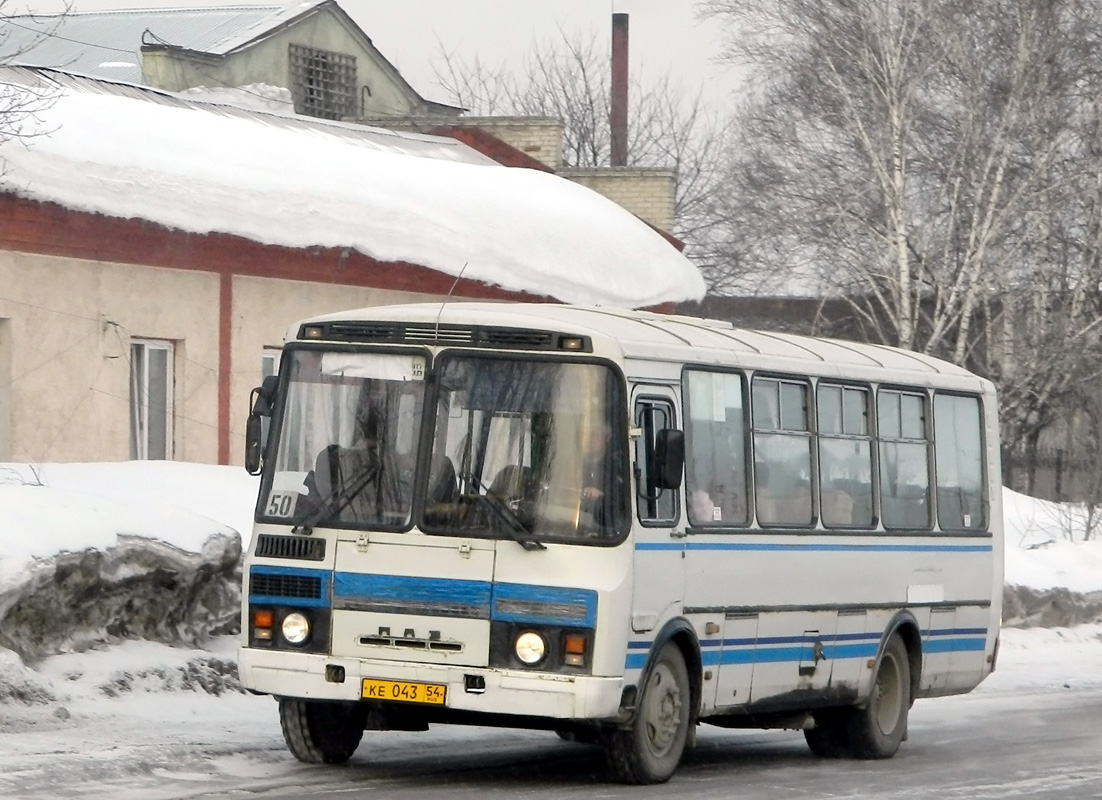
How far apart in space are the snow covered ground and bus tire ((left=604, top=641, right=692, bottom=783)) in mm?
1776

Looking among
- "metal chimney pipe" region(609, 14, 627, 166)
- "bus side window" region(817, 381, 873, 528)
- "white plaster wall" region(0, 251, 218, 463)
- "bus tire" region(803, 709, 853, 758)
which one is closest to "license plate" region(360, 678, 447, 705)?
"bus side window" region(817, 381, 873, 528)

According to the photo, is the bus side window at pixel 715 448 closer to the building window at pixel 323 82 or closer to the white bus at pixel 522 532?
the white bus at pixel 522 532

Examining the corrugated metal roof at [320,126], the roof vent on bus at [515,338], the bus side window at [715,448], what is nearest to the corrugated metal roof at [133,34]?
the corrugated metal roof at [320,126]

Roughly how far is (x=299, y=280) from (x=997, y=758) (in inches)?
482

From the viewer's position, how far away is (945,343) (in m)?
34.5

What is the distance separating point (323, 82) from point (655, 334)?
33.1m

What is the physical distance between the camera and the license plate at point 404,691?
411 inches

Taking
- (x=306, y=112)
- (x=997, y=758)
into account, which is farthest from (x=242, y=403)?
(x=306, y=112)

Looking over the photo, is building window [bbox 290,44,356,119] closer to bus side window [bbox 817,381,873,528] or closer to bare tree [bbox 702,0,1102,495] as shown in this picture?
bare tree [bbox 702,0,1102,495]

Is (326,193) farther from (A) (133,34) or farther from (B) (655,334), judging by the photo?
(A) (133,34)

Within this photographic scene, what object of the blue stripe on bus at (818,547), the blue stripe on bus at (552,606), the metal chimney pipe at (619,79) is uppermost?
the metal chimney pipe at (619,79)

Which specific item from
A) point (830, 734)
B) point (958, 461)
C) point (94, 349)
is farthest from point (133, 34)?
point (830, 734)

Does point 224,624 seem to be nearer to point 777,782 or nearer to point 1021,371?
point 777,782

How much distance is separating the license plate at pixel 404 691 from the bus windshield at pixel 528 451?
0.79m
